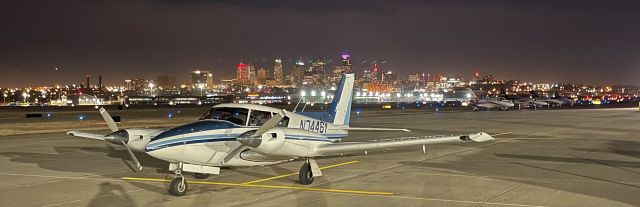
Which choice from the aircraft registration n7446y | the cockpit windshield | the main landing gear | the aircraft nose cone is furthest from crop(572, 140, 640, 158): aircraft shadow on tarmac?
the aircraft nose cone

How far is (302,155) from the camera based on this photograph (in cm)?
1445

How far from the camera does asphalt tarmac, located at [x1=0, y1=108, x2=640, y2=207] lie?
497 inches

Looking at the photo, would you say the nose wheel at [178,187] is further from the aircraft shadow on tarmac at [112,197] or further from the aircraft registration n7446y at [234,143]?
the aircraft shadow on tarmac at [112,197]

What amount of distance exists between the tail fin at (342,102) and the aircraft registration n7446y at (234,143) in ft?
15.4

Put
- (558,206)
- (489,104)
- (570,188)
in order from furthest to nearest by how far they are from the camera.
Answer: (489,104), (570,188), (558,206)

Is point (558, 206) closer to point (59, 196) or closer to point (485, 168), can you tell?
point (485, 168)

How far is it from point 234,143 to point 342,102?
7.31 metres

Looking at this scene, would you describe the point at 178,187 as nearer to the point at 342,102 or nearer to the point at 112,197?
the point at 112,197

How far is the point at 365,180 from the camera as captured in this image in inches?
619

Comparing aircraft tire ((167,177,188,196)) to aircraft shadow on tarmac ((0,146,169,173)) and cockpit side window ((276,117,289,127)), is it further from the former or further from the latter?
aircraft shadow on tarmac ((0,146,169,173))

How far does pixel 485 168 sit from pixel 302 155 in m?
7.07

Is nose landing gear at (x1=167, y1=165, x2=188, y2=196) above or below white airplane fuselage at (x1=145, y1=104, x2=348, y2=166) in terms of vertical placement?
below

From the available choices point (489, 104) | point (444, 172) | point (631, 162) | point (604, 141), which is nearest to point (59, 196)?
point (444, 172)

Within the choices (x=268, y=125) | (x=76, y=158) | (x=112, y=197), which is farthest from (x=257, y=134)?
(x=76, y=158)
